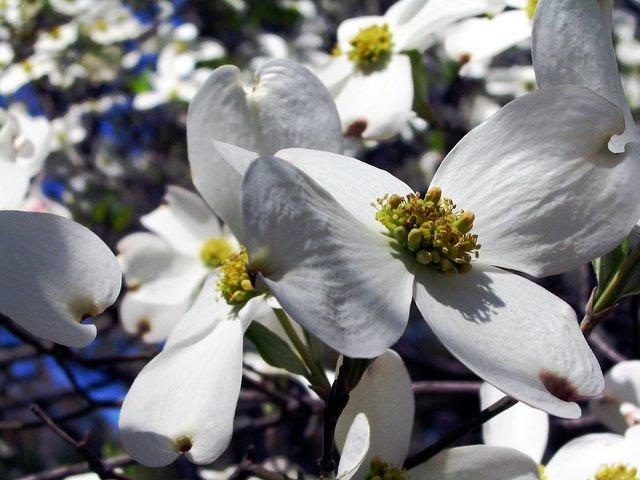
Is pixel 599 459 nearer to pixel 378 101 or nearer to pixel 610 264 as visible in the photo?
pixel 610 264

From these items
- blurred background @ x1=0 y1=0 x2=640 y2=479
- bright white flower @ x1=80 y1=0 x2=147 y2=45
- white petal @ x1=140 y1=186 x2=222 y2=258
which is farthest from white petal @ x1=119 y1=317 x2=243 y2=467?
bright white flower @ x1=80 y1=0 x2=147 y2=45

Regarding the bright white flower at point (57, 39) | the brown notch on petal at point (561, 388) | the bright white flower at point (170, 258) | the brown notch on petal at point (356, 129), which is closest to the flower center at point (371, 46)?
the brown notch on petal at point (356, 129)

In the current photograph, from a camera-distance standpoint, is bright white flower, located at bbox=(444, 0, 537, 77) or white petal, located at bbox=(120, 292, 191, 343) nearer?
bright white flower, located at bbox=(444, 0, 537, 77)

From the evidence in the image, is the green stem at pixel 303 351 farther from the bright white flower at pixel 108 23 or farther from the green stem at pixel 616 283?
the bright white flower at pixel 108 23

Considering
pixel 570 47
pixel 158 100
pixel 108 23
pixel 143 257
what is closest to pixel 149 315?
pixel 143 257

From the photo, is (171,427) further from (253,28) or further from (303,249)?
(253,28)

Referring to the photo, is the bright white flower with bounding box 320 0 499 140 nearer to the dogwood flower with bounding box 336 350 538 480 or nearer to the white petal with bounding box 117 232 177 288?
the dogwood flower with bounding box 336 350 538 480
